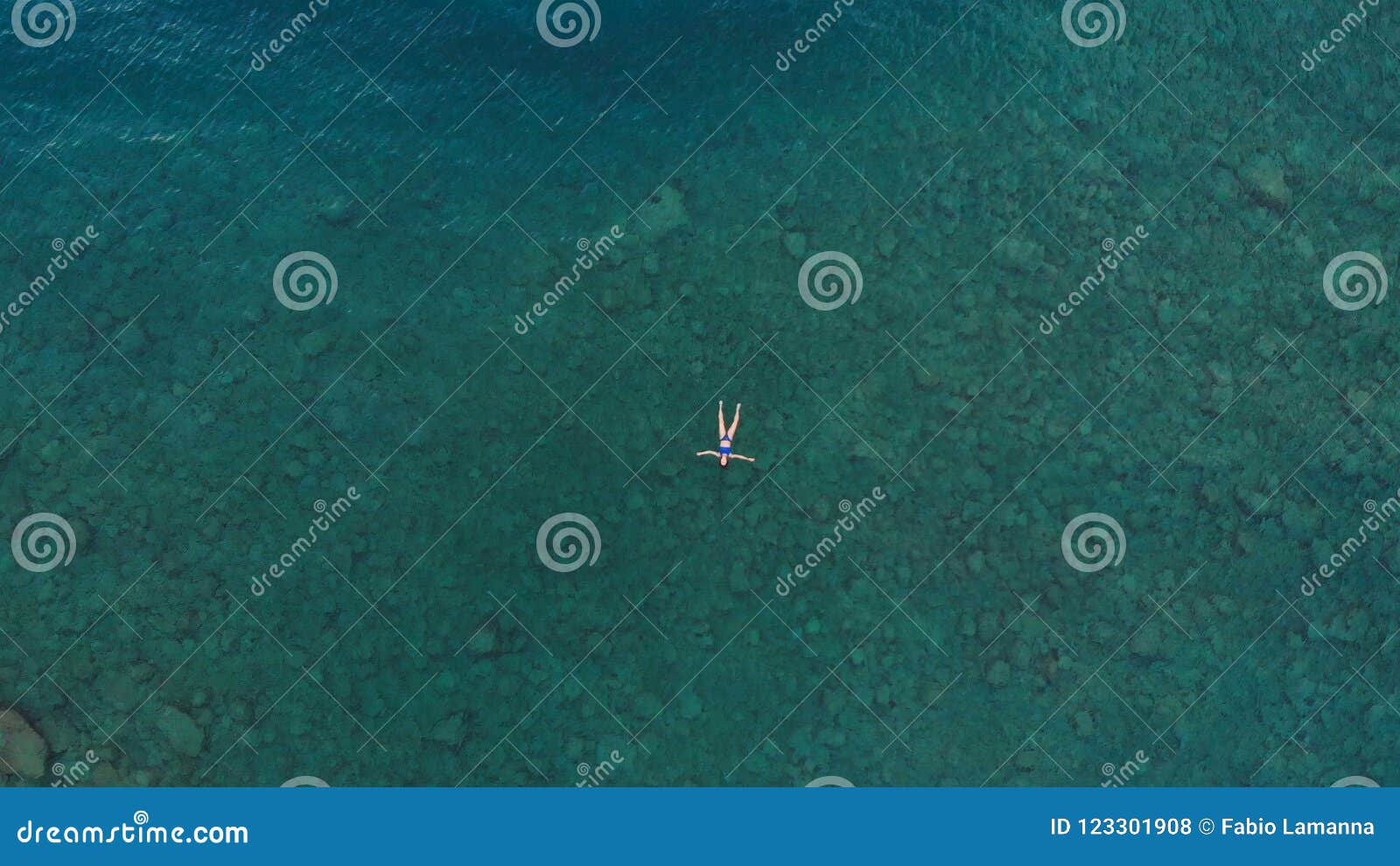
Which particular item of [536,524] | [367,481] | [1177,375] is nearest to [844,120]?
[1177,375]

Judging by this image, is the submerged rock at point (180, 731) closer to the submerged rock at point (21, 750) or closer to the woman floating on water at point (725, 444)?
the submerged rock at point (21, 750)

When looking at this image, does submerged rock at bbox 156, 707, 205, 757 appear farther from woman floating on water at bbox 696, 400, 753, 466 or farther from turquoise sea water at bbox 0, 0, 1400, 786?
woman floating on water at bbox 696, 400, 753, 466

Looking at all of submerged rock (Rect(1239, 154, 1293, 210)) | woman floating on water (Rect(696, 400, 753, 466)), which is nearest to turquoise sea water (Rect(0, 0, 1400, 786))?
submerged rock (Rect(1239, 154, 1293, 210))

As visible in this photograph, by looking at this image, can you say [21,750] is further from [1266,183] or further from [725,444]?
[1266,183]

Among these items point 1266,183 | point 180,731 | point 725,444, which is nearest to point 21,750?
point 180,731

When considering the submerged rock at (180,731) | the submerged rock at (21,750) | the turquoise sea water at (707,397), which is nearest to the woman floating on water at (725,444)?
the turquoise sea water at (707,397)

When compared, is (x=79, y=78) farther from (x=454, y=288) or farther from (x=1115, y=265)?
(x=1115, y=265)

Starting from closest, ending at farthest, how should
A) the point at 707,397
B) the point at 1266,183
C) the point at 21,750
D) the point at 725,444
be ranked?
the point at 21,750 < the point at 725,444 < the point at 707,397 < the point at 1266,183

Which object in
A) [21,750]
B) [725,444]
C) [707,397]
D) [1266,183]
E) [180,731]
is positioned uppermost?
[1266,183]
